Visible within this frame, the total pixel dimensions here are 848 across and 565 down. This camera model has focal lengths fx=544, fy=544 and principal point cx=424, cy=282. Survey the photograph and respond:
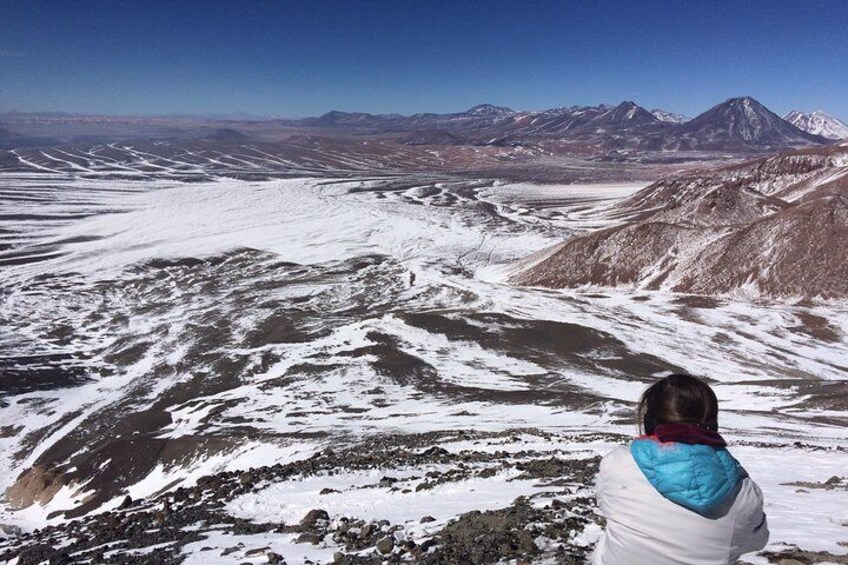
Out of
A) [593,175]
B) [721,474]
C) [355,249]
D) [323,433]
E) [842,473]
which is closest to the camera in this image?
[721,474]

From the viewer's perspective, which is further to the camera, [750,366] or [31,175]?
[31,175]

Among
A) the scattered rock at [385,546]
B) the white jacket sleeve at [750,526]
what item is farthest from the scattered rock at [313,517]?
the white jacket sleeve at [750,526]

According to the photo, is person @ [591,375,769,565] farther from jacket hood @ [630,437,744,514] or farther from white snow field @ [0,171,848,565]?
white snow field @ [0,171,848,565]

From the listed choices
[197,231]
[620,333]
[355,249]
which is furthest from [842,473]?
[197,231]

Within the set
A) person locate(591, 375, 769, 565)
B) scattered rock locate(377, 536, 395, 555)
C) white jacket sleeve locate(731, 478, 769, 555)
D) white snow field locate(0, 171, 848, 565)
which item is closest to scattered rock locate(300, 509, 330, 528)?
white snow field locate(0, 171, 848, 565)

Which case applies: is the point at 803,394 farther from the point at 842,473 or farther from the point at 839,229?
the point at 839,229

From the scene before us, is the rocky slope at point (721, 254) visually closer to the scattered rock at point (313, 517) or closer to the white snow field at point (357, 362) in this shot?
the white snow field at point (357, 362)

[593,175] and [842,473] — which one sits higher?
[593,175]
